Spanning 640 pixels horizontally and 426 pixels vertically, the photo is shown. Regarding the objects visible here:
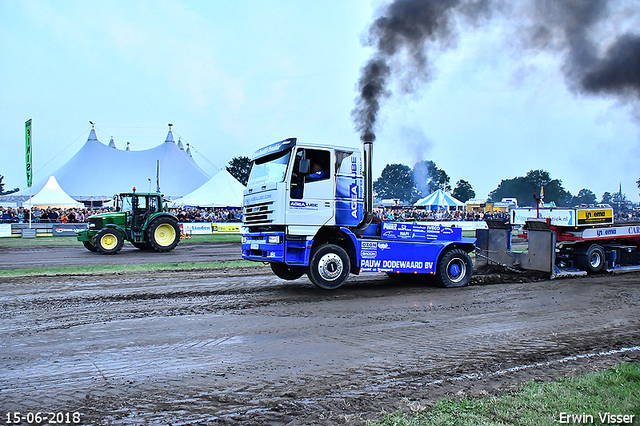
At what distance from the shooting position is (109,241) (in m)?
18.9

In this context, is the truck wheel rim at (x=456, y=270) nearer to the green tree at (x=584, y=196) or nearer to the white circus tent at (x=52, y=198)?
the white circus tent at (x=52, y=198)

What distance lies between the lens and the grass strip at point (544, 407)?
3588mm

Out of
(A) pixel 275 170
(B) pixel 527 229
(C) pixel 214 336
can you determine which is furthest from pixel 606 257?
(C) pixel 214 336

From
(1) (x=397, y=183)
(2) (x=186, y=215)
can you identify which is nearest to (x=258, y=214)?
(2) (x=186, y=215)

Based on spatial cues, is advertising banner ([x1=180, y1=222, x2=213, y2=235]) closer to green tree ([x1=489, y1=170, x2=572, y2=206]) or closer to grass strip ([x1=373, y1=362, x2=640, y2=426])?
grass strip ([x1=373, y1=362, x2=640, y2=426])

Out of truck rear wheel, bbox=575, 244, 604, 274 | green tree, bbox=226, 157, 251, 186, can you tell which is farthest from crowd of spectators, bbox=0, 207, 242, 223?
green tree, bbox=226, 157, 251, 186

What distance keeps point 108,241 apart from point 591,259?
1612cm

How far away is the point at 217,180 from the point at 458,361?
36.7 m

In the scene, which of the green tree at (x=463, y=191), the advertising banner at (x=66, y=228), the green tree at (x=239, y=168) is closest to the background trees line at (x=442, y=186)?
the green tree at (x=463, y=191)

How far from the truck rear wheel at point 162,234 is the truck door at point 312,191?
38.8ft

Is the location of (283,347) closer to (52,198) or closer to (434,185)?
(52,198)

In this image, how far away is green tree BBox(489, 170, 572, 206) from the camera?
10325 cm

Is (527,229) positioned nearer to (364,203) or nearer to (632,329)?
(364,203)

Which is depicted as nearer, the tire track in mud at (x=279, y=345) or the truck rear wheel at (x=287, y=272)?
the tire track in mud at (x=279, y=345)
